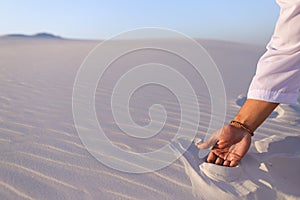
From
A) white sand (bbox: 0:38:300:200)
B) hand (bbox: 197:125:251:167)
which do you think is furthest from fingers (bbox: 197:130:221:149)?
white sand (bbox: 0:38:300:200)

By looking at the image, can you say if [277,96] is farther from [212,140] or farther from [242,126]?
[212,140]

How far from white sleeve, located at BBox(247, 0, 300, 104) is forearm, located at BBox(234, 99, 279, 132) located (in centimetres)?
7

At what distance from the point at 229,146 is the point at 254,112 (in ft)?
1.02

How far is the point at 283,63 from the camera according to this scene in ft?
4.52

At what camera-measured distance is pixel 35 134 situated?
2.32 m

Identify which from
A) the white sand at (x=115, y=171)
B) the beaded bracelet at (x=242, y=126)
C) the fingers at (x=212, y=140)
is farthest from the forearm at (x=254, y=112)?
the white sand at (x=115, y=171)

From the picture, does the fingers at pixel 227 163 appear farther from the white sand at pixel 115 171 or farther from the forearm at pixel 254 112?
the forearm at pixel 254 112

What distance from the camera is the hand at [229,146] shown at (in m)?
1.73

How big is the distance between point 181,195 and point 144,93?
227cm

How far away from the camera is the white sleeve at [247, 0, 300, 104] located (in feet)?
4.35

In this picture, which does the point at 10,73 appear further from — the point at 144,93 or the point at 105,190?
the point at 105,190

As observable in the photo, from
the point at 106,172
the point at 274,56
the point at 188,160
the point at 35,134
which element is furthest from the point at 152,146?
the point at 274,56

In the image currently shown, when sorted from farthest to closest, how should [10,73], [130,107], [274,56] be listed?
[10,73]
[130,107]
[274,56]

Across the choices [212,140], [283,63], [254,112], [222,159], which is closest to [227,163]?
[222,159]
